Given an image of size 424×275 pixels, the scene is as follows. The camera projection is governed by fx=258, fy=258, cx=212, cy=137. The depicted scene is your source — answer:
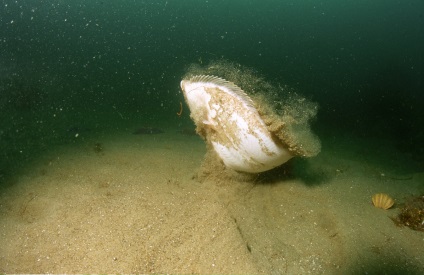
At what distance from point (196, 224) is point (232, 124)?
1.55m

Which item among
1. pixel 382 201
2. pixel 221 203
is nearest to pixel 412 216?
pixel 382 201

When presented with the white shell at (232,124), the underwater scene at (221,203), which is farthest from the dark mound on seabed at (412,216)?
the white shell at (232,124)

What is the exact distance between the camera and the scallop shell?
4.52 m

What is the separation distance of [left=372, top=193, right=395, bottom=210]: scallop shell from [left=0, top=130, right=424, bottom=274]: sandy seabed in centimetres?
13

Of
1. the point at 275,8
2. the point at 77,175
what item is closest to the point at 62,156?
the point at 77,175

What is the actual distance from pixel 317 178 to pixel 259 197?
160 centimetres

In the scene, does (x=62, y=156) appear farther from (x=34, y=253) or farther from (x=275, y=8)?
(x=275, y=8)

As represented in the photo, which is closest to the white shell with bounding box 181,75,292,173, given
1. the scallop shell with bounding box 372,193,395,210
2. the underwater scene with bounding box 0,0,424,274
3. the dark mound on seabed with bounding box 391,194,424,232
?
the underwater scene with bounding box 0,0,424,274

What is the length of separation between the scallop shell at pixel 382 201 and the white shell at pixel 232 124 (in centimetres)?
213

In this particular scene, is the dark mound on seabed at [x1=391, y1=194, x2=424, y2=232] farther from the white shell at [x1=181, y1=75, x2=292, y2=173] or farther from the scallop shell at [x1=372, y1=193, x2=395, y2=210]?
the white shell at [x1=181, y1=75, x2=292, y2=173]

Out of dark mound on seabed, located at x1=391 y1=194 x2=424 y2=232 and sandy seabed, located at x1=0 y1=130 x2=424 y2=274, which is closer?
sandy seabed, located at x1=0 y1=130 x2=424 y2=274

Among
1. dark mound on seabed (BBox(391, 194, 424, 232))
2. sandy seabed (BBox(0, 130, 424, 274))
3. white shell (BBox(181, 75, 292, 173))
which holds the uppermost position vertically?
white shell (BBox(181, 75, 292, 173))

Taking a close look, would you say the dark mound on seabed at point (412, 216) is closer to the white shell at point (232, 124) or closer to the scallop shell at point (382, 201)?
the scallop shell at point (382, 201)

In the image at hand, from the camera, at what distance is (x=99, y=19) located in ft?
323
